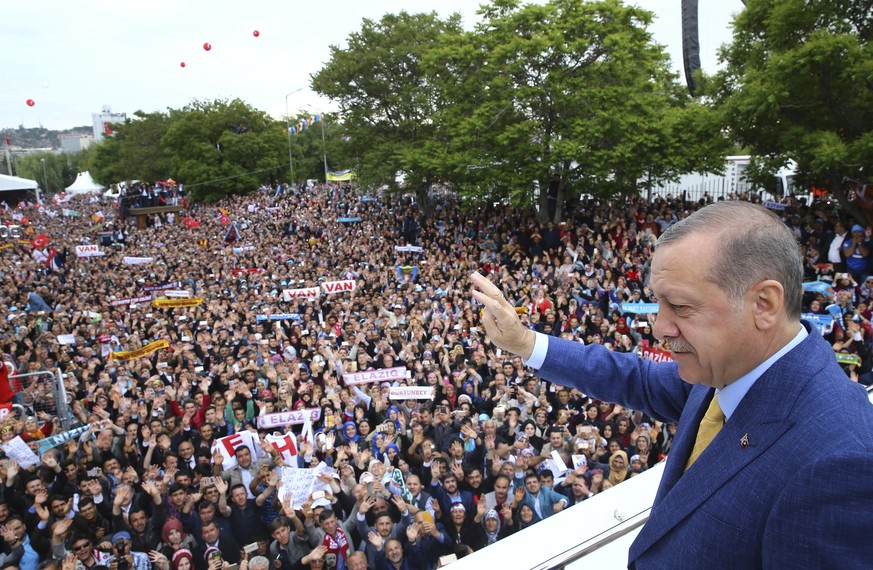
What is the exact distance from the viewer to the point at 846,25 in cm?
993

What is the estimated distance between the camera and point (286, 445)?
17.7 ft

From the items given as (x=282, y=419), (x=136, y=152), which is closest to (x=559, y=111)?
(x=282, y=419)

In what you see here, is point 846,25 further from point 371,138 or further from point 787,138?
point 371,138

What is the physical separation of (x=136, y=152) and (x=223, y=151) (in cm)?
1084

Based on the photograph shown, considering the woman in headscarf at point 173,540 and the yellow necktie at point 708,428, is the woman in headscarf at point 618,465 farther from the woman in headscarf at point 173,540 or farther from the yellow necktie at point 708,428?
the yellow necktie at point 708,428

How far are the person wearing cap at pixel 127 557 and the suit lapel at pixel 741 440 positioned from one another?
406 centimetres

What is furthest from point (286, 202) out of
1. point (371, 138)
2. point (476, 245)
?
point (476, 245)

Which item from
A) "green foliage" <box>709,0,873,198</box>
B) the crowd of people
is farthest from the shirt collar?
Result: "green foliage" <box>709,0,873,198</box>

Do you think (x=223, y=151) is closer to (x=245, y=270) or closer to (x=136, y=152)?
(x=136, y=152)

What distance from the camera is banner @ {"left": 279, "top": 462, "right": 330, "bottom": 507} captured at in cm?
438

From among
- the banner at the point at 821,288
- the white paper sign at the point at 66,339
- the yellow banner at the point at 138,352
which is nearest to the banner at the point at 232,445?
the yellow banner at the point at 138,352

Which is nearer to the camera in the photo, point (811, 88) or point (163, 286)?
point (811, 88)

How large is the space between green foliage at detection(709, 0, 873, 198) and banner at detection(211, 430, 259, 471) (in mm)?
9474

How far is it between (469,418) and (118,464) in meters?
3.12
